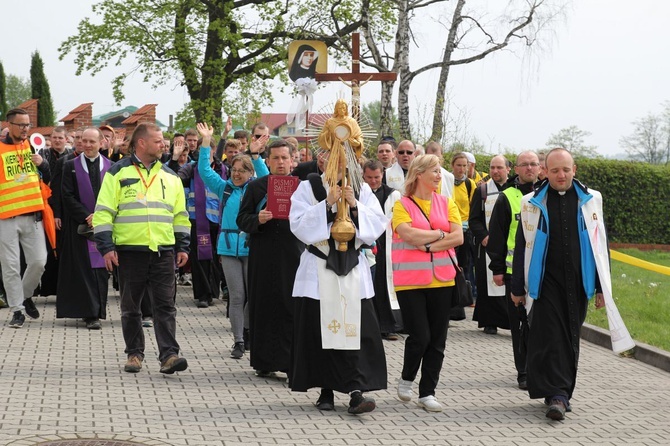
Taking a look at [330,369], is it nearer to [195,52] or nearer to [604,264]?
[604,264]

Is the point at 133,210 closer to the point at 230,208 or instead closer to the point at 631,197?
the point at 230,208

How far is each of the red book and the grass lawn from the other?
454 cm

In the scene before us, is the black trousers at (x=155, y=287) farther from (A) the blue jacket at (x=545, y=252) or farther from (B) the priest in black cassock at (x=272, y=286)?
(A) the blue jacket at (x=545, y=252)

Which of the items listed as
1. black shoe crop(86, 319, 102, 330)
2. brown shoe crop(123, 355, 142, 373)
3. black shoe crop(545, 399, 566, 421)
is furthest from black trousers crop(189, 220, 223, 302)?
black shoe crop(545, 399, 566, 421)

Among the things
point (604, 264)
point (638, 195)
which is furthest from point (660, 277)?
point (604, 264)

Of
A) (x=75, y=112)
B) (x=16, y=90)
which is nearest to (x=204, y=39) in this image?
(x=75, y=112)

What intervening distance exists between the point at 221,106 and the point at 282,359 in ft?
95.3

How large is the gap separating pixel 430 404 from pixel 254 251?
219 centimetres

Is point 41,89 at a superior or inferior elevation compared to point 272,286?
superior

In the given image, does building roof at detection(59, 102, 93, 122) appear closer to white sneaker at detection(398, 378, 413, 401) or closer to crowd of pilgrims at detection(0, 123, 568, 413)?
crowd of pilgrims at detection(0, 123, 568, 413)

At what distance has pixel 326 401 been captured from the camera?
848 centimetres

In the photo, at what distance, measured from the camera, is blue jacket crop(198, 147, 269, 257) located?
1070 centimetres

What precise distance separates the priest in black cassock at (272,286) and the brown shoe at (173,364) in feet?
1.96

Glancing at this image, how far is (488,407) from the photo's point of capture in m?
8.81
